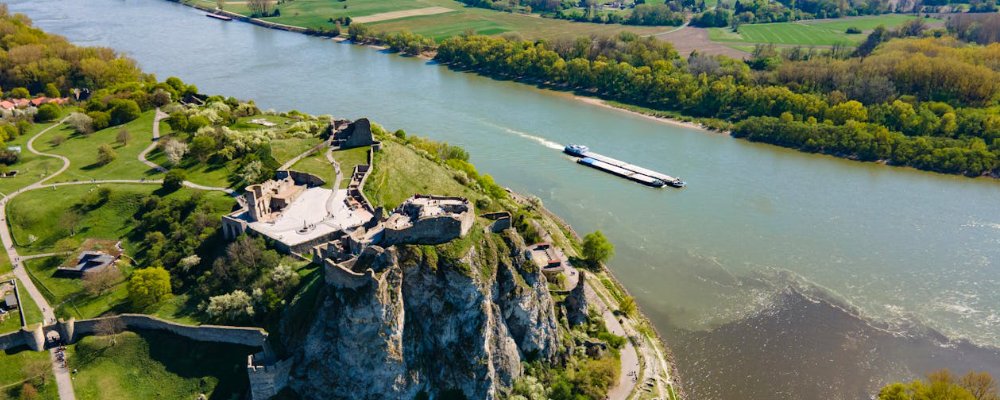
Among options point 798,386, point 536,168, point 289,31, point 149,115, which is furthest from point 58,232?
point 289,31

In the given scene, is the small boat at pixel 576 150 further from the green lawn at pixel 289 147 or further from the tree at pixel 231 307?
the tree at pixel 231 307

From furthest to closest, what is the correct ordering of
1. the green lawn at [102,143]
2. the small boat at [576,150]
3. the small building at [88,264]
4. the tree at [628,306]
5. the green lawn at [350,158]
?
the small boat at [576,150] → the green lawn at [102,143] → the green lawn at [350,158] → the tree at [628,306] → the small building at [88,264]

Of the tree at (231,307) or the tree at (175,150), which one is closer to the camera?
the tree at (231,307)

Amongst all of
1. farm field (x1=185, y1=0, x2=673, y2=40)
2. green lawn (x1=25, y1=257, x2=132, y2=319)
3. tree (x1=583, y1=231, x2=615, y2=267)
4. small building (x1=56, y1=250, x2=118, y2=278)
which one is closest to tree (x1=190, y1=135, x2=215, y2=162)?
small building (x1=56, y1=250, x2=118, y2=278)

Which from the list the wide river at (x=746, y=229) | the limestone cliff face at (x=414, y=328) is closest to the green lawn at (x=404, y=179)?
the wide river at (x=746, y=229)

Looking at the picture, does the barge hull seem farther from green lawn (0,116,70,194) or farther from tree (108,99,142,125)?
green lawn (0,116,70,194)
